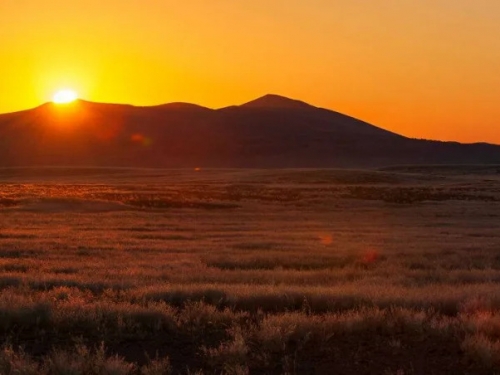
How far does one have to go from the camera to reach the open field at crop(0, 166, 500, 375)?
6.99 m

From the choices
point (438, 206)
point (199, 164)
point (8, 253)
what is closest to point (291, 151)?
point (199, 164)

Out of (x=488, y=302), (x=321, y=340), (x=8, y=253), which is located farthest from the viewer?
(x=8, y=253)

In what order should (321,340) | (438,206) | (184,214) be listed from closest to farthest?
(321,340)
(184,214)
(438,206)

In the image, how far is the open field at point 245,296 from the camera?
6.99 metres

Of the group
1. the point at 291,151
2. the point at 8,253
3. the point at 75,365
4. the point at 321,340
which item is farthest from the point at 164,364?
the point at 291,151

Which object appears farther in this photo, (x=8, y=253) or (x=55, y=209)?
(x=55, y=209)

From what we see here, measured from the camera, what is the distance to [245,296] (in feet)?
32.9

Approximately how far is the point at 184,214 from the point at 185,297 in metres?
27.2

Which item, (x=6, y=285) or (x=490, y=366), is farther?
(x=6, y=285)

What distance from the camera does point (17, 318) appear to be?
27.0ft

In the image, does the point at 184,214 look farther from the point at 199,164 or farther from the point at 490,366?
the point at 199,164

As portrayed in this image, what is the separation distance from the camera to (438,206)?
47562mm

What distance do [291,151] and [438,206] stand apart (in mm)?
148991

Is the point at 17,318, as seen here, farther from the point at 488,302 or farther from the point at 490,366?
the point at 488,302
